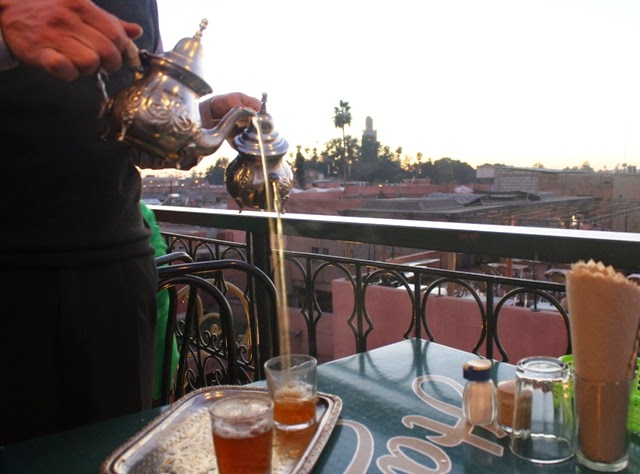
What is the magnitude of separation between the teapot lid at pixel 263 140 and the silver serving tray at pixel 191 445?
0.56 m

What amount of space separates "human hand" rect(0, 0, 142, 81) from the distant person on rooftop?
30 cm

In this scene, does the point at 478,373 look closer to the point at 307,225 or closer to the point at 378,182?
the point at 307,225

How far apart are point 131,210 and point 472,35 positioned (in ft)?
65.4

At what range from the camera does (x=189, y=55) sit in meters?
0.96

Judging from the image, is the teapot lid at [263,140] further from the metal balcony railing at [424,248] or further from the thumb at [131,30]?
the metal balcony railing at [424,248]

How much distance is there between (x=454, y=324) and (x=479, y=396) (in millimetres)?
8380

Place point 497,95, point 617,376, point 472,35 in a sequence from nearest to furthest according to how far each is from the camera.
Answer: point 617,376 → point 472,35 → point 497,95

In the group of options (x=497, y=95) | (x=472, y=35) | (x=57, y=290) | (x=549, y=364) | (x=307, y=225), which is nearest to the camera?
(x=549, y=364)

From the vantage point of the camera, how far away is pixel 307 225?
2010 millimetres

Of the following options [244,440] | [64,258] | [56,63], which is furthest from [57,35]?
[244,440]

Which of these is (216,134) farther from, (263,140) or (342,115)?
(342,115)

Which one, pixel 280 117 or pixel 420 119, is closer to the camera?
pixel 280 117

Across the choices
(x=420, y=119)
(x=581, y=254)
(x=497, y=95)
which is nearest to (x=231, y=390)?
(x=581, y=254)

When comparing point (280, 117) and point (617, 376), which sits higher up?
point (280, 117)
